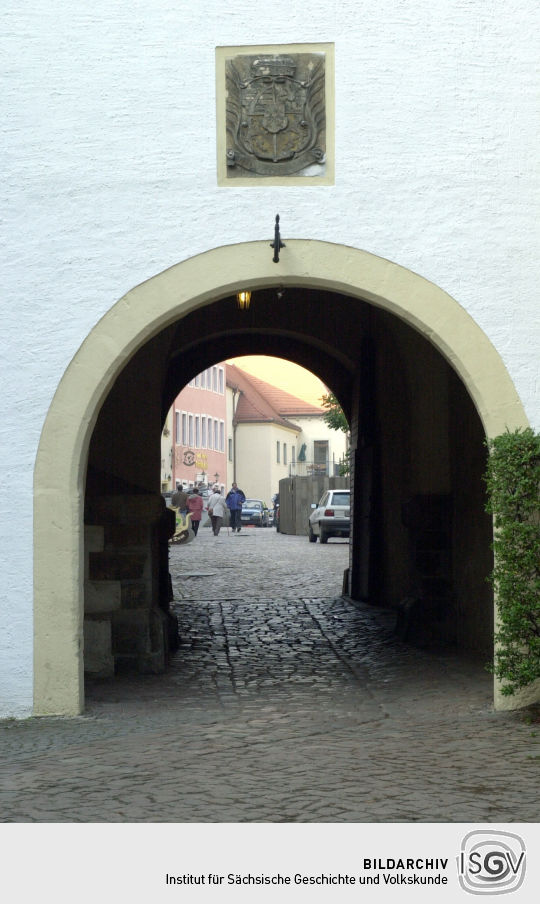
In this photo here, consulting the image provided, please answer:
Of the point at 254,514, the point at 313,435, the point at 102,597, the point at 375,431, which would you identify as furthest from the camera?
the point at 313,435

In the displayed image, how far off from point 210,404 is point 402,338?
5163 cm

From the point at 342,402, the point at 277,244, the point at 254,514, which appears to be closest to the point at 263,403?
the point at 254,514

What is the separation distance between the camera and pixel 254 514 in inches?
2100

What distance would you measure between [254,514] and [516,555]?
45.2m

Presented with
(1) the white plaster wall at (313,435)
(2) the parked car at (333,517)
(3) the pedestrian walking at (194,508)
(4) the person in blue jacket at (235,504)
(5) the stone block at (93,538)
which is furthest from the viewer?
(1) the white plaster wall at (313,435)

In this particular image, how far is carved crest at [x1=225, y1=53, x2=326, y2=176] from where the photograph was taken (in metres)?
8.79

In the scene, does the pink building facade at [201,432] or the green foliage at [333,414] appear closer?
the green foliage at [333,414]

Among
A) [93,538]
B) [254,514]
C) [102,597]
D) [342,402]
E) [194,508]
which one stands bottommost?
[254,514]

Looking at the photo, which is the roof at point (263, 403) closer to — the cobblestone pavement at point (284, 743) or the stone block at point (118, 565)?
the stone block at point (118, 565)

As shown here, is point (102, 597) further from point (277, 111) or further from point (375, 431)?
point (375, 431)

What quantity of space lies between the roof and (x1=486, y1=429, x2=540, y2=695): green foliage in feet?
207

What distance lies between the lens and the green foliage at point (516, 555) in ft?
26.7

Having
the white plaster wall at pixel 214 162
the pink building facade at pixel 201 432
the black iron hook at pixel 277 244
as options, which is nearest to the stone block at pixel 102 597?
the white plaster wall at pixel 214 162
